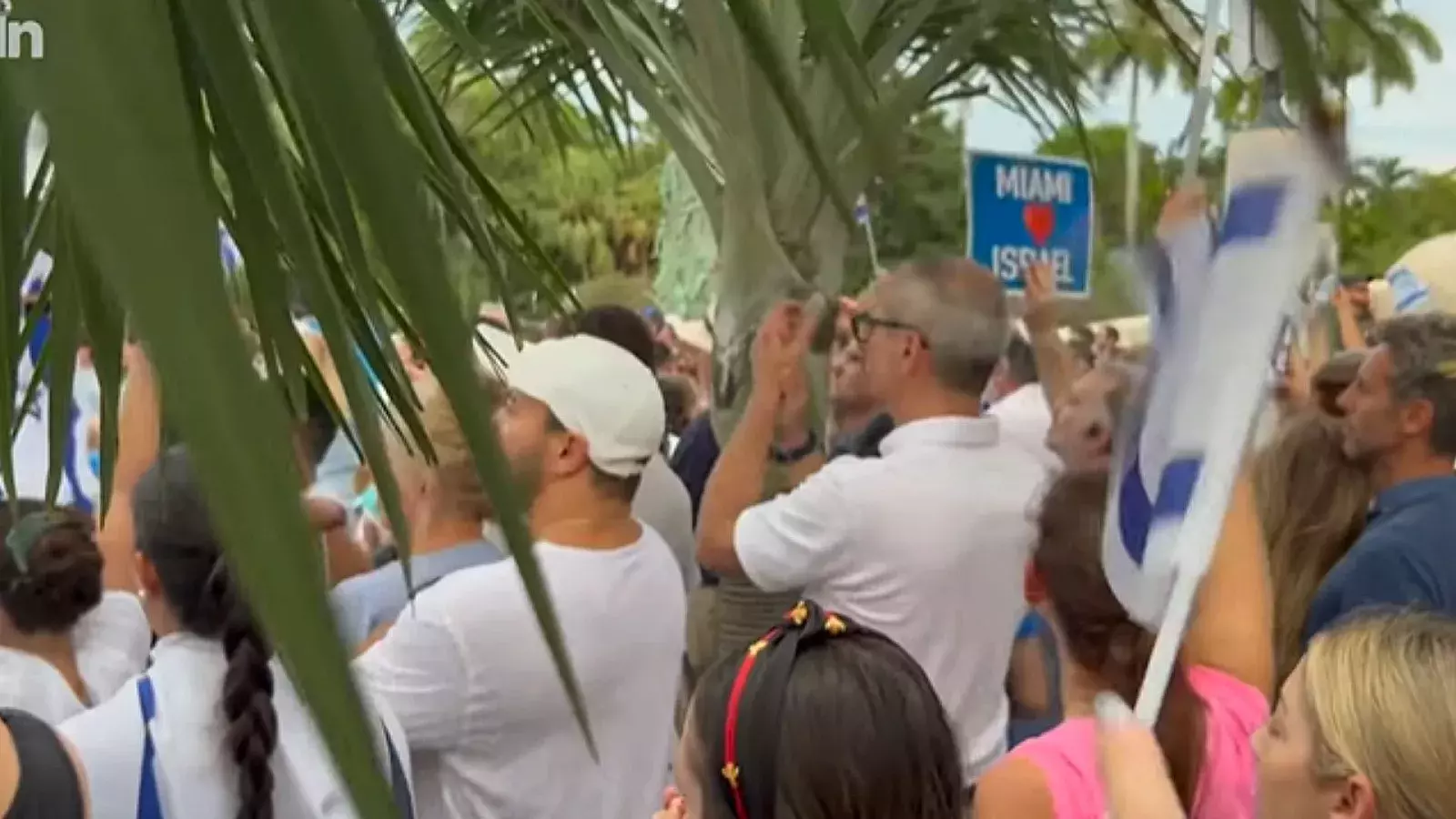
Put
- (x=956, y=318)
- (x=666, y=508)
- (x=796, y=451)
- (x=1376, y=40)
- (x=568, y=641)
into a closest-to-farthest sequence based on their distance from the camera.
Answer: (x=1376, y=40), (x=568, y=641), (x=956, y=318), (x=666, y=508), (x=796, y=451)

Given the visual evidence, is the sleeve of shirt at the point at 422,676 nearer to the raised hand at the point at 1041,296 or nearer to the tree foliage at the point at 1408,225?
the raised hand at the point at 1041,296

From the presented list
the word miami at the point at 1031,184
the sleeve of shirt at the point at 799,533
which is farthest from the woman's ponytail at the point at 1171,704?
the word miami at the point at 1031,184

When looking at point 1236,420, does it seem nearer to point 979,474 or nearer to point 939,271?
point 979,474

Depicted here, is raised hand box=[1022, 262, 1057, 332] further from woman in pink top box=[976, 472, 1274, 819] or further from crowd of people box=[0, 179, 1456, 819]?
woman in pink top box=[976, 472, 1274, 819]

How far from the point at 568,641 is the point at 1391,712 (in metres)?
0.52

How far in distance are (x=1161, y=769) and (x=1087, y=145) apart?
0.85 meters

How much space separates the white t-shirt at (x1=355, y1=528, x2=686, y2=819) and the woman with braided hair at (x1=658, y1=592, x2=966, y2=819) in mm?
266

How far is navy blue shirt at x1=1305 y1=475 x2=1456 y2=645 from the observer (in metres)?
1.34

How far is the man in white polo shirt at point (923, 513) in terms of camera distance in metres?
1.43

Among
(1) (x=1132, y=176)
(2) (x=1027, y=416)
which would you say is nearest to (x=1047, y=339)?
(2) (x=1027, y=416)

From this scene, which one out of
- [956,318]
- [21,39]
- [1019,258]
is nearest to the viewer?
[21,39]

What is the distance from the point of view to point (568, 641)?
1.05 m

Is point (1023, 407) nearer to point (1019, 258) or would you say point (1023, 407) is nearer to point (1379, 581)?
point (1019, 258)

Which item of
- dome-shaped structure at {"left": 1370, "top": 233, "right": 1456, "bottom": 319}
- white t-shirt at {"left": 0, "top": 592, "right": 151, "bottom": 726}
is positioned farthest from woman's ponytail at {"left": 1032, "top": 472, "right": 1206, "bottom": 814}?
dome-shaped structure at {"left": 1370, "top": 233, "right": 1456, "bottom": 319}
